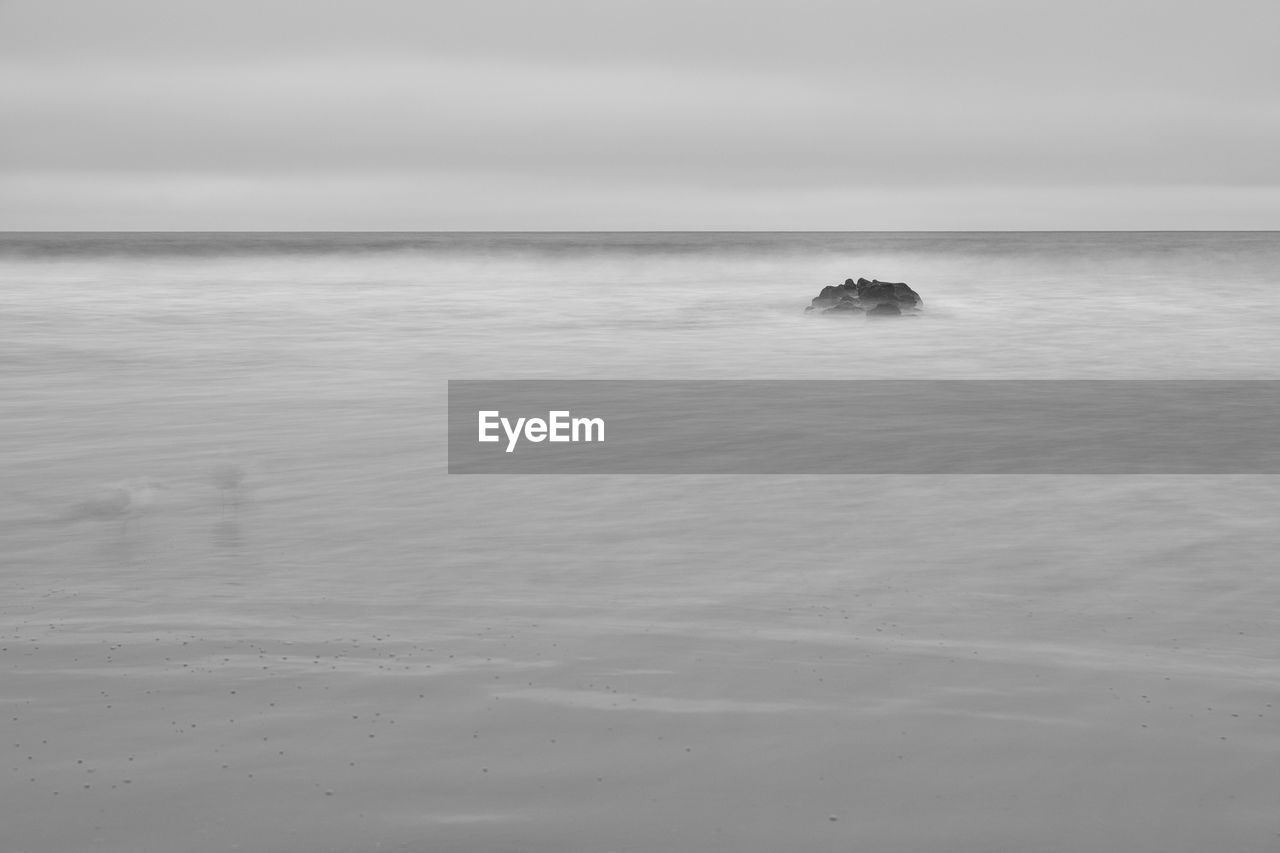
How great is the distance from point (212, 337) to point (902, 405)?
23017mm

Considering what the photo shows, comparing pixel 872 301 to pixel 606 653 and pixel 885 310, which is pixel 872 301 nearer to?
pixel 885 310

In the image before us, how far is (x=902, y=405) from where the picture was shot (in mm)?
21109

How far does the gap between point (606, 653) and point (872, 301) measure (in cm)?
3746

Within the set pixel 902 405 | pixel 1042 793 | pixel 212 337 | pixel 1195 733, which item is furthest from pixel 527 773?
pixel 212 337

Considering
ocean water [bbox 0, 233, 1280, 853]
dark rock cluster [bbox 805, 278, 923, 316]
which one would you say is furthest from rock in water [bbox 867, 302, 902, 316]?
ocean water [bbox 0, 233, 1280, 853]

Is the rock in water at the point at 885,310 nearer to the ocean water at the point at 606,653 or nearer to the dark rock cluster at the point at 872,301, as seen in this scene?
the dark rock cluster at the point at 872,301

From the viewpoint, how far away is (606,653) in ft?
26.5

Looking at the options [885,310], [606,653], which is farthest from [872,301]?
[606,653]

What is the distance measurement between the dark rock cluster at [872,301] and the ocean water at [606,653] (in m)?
26.5

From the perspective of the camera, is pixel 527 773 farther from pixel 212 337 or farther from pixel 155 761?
pixel 212 337

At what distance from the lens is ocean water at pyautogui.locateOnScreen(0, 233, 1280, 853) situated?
5.91 meters

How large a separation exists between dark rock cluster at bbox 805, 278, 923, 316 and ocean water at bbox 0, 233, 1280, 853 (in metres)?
26.5

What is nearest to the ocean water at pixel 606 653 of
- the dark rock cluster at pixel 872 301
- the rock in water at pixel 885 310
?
the rock in water at pixel 885 310

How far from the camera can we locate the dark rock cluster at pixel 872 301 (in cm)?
4275
